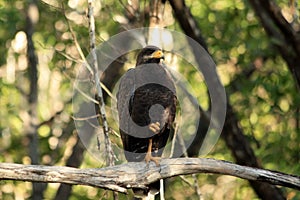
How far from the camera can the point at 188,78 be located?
8.38 meters

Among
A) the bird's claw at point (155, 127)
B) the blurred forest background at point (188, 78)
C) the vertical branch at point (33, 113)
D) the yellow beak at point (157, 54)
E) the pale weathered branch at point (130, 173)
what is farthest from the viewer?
the vertical branch at point (33, 113)

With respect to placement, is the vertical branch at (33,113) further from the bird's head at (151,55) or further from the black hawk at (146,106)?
the bird's head at (151,55)

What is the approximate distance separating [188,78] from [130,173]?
371 cm

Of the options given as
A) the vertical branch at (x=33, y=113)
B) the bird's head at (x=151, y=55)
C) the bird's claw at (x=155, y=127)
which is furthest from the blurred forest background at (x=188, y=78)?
the bird's claw at (x=155, y=127)

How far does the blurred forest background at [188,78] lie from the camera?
738 cm

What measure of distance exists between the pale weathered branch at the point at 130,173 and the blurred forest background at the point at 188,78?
195 cm

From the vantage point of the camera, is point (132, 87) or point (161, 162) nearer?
point (161, 162)

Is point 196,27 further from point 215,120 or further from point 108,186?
point 108,186

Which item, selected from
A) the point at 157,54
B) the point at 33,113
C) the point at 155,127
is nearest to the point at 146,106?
the point at 155,127

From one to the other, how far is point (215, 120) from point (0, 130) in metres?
2.43

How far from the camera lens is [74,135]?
9523 millimetres

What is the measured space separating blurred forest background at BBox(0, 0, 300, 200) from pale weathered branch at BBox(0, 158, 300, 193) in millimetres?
1946

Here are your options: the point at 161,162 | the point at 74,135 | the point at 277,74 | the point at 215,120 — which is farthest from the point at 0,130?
the point at 161,162

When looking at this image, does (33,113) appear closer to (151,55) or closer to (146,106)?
(151,55)
